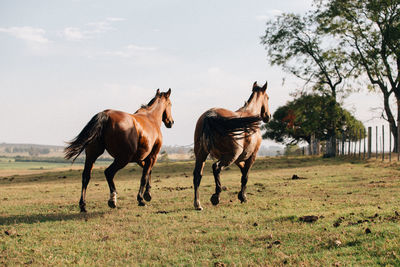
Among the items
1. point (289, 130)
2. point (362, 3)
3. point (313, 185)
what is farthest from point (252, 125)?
point (289, 130)

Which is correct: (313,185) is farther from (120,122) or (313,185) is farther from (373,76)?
(373,76)

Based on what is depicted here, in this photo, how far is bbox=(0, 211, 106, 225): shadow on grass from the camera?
27.2 ft

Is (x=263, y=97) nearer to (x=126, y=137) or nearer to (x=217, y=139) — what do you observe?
(x=217, y=139)

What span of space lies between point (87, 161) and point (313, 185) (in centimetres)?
867

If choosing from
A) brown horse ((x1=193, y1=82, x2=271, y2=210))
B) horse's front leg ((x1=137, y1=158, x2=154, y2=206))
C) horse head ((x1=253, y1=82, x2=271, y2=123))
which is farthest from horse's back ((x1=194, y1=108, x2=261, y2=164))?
horse head ((x1=253, y1=82, x2=271, y2=123))

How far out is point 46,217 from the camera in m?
8.79

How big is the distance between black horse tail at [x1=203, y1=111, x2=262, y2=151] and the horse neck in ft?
5.69

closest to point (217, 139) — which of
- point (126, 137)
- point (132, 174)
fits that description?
point (126, 137)

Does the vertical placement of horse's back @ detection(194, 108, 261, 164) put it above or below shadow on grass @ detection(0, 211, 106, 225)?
above

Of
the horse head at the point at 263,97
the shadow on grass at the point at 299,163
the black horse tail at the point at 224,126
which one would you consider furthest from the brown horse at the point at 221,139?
the shadow on grass at the point at 299,163

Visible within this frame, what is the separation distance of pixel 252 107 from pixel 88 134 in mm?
4836

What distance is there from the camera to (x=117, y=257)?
18.2 feet

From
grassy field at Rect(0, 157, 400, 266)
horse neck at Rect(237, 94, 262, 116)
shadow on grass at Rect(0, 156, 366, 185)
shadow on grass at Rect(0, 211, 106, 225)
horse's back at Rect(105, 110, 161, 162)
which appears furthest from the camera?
shadow on grass at Rect(0, 156, 366, 185)

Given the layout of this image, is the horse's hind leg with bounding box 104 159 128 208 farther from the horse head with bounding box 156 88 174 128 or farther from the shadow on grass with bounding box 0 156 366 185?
the shadow on grass with bounding box 0 156 366 185
